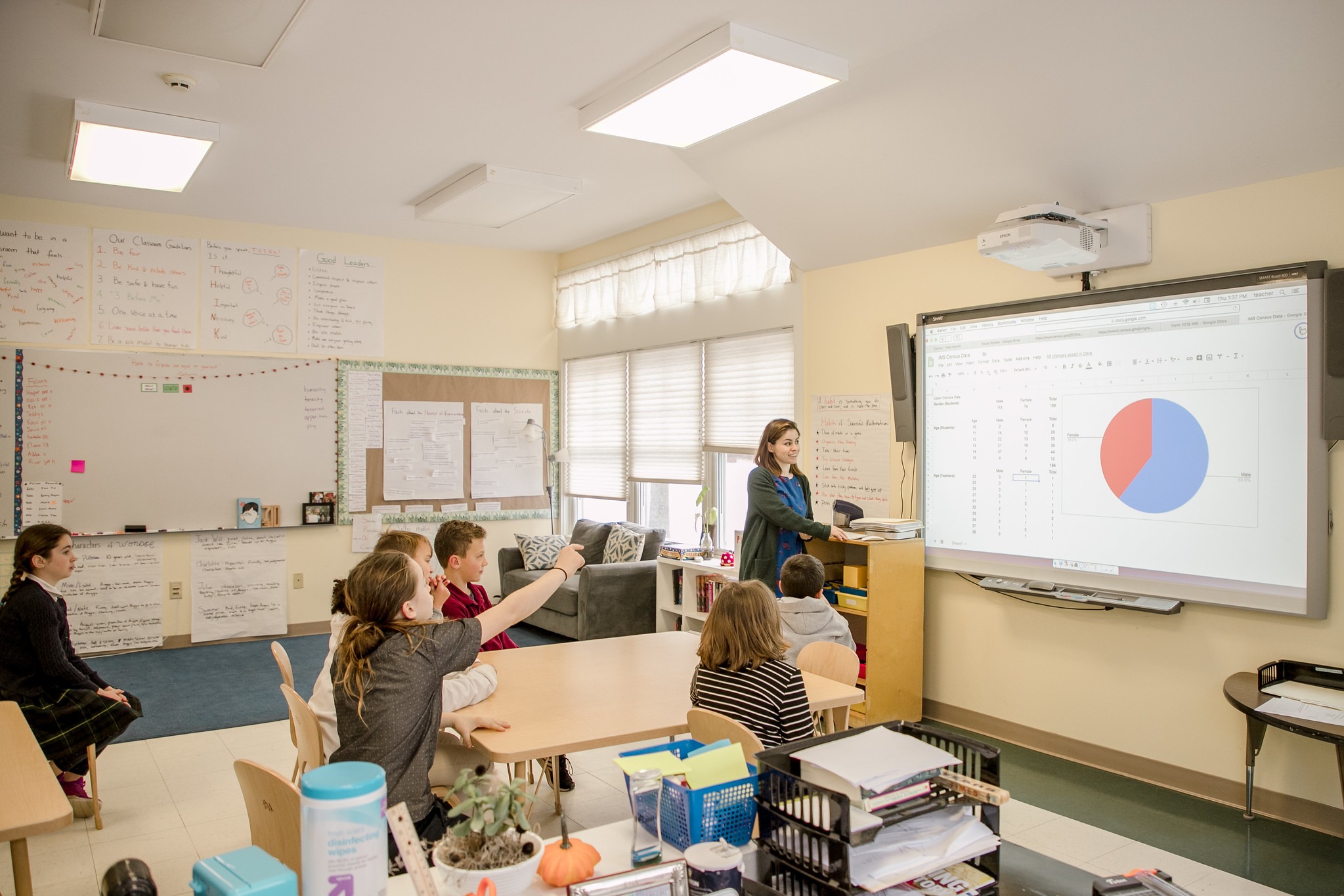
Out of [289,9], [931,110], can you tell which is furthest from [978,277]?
[289,9]

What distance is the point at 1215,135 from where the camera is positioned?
3107 millimetres

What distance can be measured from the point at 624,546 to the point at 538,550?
2.76 feet

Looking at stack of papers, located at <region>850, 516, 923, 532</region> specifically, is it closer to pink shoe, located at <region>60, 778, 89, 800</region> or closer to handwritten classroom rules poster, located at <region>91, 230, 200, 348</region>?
pink shoe, located at <region>60, 778, 89, 800</region>

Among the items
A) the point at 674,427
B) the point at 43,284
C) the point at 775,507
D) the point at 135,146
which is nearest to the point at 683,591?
the point at 674,427

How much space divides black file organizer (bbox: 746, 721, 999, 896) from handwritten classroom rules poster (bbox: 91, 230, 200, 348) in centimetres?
609

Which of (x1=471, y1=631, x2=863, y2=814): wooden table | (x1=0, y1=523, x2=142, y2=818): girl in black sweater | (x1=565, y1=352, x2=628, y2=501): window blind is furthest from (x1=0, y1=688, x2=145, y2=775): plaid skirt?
(x1=565, y1=352, x2=628, y2=501): window blind

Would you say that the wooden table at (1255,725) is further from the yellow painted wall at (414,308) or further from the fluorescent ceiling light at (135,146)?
the yellow painted wall at (414,308)

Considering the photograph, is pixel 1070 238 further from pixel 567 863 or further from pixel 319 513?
pixel 319 513

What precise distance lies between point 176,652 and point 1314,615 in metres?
6.41

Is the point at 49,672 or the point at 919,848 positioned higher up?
the point at 919,848

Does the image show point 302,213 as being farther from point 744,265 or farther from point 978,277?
point 978,277

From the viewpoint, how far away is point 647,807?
1.52m

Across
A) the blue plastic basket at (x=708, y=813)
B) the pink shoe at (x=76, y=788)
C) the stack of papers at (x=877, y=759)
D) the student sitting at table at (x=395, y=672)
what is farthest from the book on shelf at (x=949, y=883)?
the pink shoe at (x=76, y=788)

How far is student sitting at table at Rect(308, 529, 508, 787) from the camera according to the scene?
234 centimetres
